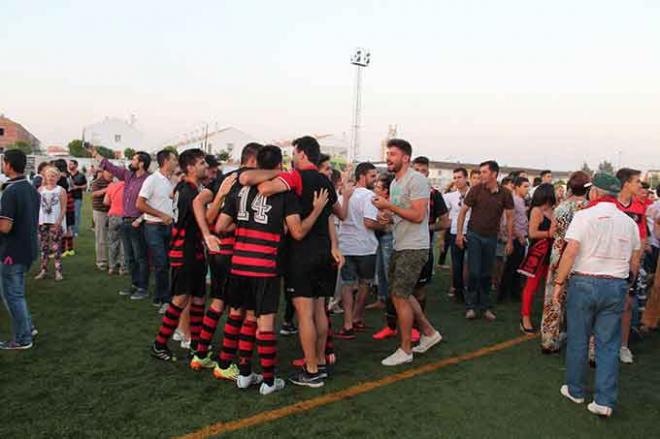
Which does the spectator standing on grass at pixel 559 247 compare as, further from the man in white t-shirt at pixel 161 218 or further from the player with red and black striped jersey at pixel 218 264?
the man in white t-shirt at pixel 161 218

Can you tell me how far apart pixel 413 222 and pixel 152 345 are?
9.32 ft

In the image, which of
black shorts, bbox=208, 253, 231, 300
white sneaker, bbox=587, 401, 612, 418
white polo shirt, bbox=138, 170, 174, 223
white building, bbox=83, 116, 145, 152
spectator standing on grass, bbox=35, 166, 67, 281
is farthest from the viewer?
white building, bbox=83, 116, 145, 152

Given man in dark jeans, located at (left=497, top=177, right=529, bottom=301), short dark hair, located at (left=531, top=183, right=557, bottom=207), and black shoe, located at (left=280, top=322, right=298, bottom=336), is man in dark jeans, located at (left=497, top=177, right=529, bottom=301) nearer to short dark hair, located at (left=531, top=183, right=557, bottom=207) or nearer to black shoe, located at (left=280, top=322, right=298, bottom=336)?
short dark hair, located at (left=531, top=183, right=557, bottom=207)

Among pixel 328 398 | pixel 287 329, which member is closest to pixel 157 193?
pixel 287 329

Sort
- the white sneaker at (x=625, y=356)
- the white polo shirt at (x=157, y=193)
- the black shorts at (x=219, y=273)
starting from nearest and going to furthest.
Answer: the black shorts at (x=219, y=273)
the white sneaker at (x=625, y=356)
the white polo shirt at (x=157, y=193)

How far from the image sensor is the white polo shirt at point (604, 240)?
4094 millimetres

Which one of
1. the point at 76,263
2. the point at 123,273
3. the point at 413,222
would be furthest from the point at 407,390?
the point at 76,263

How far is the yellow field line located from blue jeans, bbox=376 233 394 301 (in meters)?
1.88

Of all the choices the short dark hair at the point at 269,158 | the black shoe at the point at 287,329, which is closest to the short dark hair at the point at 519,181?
the black shoe at the point at 287,329

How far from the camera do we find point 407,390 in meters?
4.50

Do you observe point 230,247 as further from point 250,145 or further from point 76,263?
point 76,263

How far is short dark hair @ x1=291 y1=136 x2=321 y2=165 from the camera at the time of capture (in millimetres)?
4527

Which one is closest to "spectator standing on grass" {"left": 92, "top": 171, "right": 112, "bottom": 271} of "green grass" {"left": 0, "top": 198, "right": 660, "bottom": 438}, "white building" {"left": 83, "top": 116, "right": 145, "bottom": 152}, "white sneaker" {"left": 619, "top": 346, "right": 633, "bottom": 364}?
"green grass" {"left": 0, "top": 198, "right": 660, "bottom": 438}

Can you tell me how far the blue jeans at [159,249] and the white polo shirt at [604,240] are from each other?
4831 millimetres
